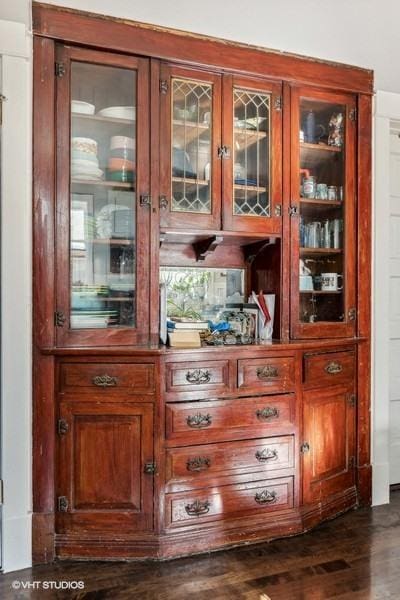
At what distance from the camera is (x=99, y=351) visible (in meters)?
2.18

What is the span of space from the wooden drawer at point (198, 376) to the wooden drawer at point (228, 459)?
0.93 ft

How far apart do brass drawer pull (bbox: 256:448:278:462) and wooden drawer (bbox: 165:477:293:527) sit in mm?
111

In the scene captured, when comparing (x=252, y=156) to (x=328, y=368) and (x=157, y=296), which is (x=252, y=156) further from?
(x=328, y=368)

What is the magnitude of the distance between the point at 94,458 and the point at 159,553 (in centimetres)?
53

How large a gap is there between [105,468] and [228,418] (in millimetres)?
627

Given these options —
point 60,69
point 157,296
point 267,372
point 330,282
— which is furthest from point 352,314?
point 60,69

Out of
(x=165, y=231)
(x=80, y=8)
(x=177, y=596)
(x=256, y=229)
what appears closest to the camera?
(x=177, y=596)

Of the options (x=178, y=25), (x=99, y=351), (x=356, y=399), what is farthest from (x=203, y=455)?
(x=178, y=25)

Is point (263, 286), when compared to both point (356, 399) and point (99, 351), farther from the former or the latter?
point (99, 351)

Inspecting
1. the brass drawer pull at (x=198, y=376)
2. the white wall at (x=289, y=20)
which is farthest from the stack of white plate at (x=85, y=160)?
the brass drawer pull at (x=198, y=376)

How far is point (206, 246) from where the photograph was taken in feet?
8.64

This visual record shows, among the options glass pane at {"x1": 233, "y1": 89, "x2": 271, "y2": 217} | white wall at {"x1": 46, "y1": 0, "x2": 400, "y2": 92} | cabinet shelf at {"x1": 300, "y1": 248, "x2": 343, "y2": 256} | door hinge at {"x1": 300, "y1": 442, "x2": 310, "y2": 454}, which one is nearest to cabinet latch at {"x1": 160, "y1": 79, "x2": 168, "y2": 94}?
white wall at {"x1": 46, "y1": 0, "x2": 400, "y2": 92}

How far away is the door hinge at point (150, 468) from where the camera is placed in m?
2.21

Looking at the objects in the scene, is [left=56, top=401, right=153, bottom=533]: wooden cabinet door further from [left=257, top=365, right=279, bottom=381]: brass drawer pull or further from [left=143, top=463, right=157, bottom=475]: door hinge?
[left=257, top=365, right=279, bottom=381]: brass drawer pull
